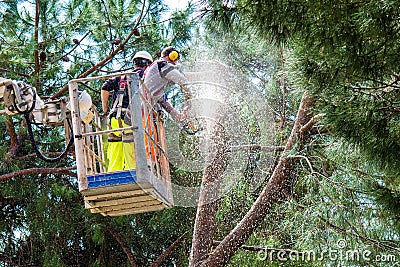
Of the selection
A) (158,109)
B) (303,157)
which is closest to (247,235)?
(303,157)

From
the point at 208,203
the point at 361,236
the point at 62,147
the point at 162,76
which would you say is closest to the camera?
the point at 162,76

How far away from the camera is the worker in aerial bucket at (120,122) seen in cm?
526

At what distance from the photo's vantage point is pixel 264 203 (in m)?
8.07

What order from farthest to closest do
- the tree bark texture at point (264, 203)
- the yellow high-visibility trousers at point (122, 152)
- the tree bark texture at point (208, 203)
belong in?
the tree bark texture at point (208, 203), the tree bark texture at point (264, 203), the yellow high-visibility trousers at point (122, 152)

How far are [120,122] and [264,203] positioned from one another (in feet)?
10.5

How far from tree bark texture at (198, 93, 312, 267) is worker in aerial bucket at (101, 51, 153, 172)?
2.57 metres

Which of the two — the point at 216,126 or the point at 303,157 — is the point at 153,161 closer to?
the point at 303,157

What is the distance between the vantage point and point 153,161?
5.34 m

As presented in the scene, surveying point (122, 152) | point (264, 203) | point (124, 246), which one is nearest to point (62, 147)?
point (124, 246)

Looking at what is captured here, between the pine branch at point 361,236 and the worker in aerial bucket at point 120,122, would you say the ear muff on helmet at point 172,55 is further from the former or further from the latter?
the pine branch at point 361,236

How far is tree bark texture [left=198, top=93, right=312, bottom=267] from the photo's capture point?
26.0ft

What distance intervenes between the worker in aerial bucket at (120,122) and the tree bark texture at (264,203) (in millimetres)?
2572

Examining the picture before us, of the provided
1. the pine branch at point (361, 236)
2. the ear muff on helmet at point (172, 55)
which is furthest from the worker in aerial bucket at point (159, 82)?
the pine branch at point (361, 236)

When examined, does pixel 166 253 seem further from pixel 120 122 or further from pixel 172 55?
pixel 120 122
